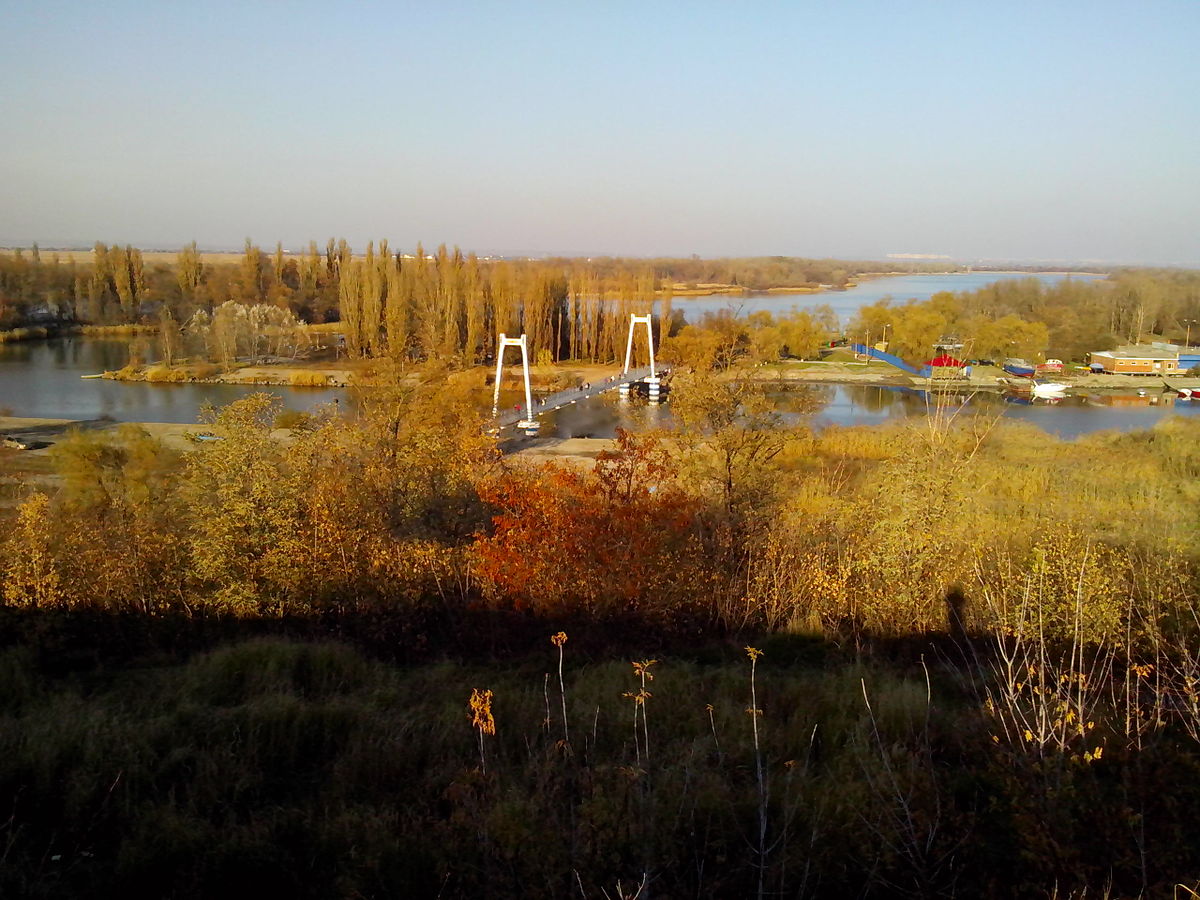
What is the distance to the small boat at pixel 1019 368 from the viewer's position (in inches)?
1041

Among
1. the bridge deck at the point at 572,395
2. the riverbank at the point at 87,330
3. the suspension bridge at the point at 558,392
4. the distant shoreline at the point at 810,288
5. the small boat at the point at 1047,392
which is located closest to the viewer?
the suspension bridge at the point at 558,392

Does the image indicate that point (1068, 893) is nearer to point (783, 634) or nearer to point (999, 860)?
point (999, 860)

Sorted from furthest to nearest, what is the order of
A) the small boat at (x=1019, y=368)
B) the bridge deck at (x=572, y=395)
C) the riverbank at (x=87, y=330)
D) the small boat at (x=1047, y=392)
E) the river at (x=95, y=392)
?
1. the riverbank at (x=87, y=330)
2. the small boat at (x=1019, y=368)
3. the small boat at (x=1047, y=392)
4. the river at (x=95, y=392)
5. the bridge deck at (x=572, y=395)

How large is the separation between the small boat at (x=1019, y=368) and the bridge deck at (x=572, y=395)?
11.2 m

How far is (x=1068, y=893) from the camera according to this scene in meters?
2.26

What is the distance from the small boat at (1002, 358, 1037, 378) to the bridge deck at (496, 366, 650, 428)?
1124 cm

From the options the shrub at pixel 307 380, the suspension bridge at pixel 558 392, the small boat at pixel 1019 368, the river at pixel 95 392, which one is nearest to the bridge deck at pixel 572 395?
the suspension bridge at pixel 558 392

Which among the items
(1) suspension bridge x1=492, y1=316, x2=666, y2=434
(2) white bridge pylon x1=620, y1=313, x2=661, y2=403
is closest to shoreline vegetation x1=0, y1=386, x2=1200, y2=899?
(1) suspension bridge x1=492, y1=316, x2=666, y2=434

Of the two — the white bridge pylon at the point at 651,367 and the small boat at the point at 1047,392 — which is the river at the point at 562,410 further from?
the white bridge pylon at the point at 651,367

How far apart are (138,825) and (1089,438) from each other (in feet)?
48.9

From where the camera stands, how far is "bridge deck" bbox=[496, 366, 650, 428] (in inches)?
764

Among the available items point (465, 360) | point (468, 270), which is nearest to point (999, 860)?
point (465, 360)

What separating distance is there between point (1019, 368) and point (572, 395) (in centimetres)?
1425

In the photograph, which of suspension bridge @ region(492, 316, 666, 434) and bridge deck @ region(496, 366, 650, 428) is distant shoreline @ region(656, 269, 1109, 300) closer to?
suspension bridge @ region(492, 316, 666, 434)
